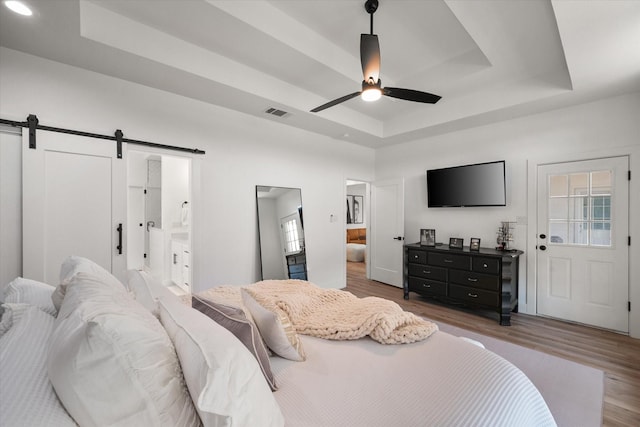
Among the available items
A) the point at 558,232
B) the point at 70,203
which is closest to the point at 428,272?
the point at 558,232

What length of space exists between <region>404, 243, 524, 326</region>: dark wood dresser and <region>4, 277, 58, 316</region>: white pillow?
389 cm

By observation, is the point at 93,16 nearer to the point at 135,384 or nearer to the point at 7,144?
the point at 7,144

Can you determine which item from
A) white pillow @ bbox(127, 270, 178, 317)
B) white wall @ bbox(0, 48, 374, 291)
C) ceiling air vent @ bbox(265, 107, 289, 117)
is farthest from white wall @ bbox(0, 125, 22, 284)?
ceiling air vent @ bbox(265, 107, 289, 117)

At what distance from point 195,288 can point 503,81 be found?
4.31 metres

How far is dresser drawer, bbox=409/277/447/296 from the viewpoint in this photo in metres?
3.83

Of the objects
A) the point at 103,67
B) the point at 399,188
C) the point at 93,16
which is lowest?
the point at 399,188

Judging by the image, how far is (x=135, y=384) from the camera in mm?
675

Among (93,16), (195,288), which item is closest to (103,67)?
(93,16)

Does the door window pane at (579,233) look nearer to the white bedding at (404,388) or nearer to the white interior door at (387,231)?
the white interior door at (387,231)

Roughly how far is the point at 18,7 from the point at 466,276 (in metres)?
4.74

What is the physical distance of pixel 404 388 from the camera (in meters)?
1.07

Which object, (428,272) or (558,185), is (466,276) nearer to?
(428,272)

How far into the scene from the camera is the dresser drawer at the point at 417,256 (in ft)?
13.2

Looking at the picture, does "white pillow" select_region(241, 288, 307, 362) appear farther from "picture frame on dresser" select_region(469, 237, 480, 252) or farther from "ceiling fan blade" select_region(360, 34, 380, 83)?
"picture frame on dresser" select_region(469, 237, 480, 252)
